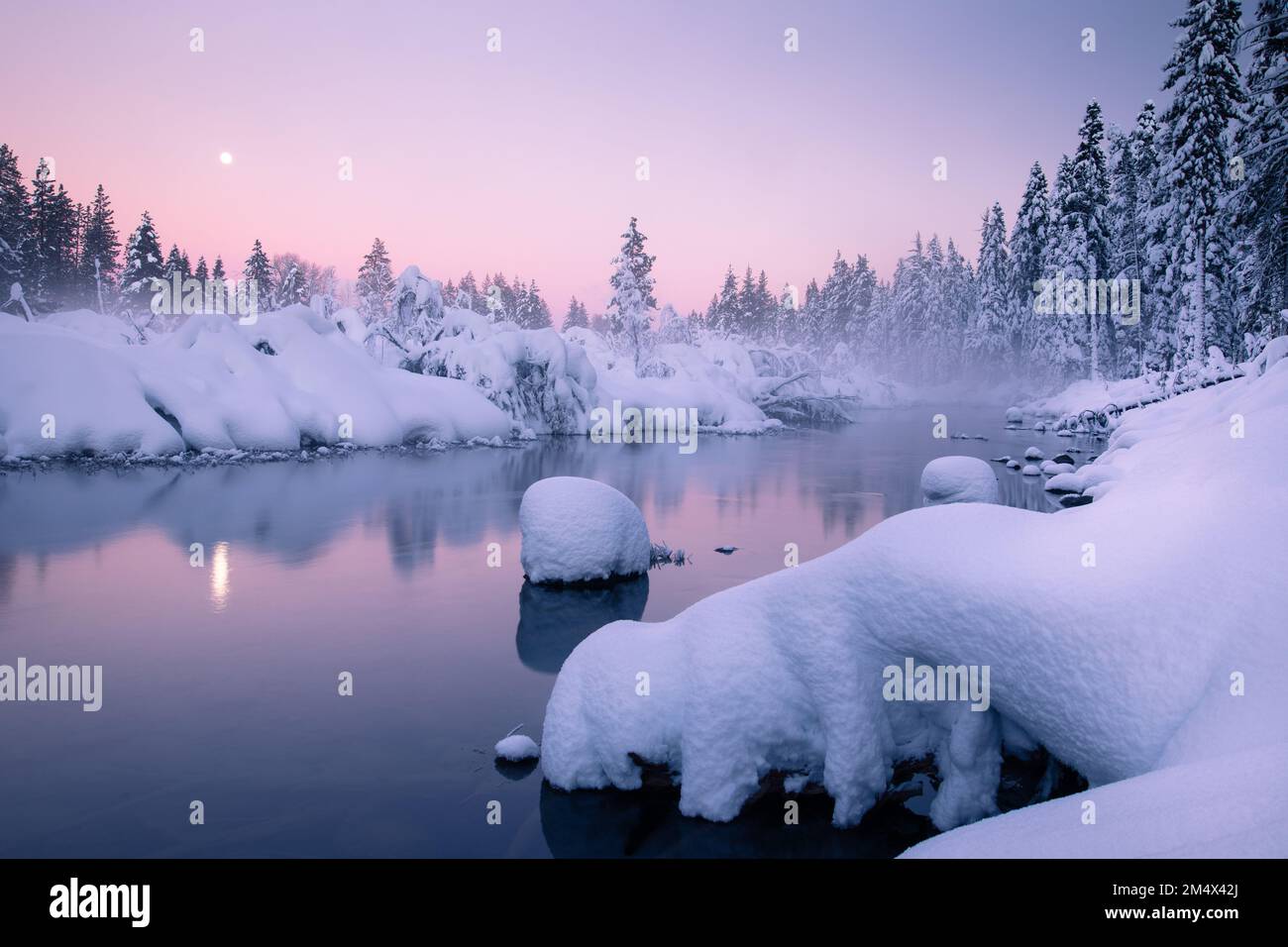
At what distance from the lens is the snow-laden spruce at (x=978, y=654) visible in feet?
14.7

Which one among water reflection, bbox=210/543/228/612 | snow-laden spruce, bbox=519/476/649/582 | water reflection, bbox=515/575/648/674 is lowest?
water reflection, bbox=515/575/648/674

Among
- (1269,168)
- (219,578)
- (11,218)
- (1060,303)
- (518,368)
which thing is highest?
(11,218)

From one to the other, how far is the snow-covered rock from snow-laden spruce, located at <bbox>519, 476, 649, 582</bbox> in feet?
24.6

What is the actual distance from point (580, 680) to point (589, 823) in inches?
45.0

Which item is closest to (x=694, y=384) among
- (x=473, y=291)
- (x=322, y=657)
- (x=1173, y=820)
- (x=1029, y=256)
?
(x=1029, y=256)

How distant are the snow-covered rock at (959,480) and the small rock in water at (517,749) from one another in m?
11.9

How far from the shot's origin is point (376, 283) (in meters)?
90.4

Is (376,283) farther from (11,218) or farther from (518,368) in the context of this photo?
(518,368)

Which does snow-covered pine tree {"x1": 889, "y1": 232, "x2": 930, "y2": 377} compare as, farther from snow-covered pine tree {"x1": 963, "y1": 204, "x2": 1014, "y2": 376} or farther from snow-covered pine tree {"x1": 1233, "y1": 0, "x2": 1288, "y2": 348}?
snow-covered pine tree {"x1": 1233, "y1": 0, "x2": 1288, "y2": 348}

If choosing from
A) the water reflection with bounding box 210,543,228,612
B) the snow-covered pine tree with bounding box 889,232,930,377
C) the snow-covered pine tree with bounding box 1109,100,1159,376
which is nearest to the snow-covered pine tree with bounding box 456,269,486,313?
the snow-covered pine tree with bounding box 889,232,930,377

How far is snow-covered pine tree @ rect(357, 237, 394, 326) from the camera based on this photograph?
87.9 m

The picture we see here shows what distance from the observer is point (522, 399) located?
43.5 meters

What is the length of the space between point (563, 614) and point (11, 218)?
7381cm

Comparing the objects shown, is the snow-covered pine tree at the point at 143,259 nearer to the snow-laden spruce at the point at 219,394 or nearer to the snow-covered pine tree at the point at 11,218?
the snow-covered pine tree at the point at 11,218
